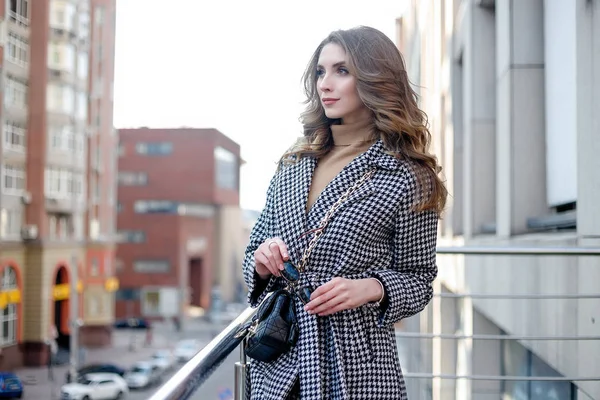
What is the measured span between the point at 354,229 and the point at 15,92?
3201 cm

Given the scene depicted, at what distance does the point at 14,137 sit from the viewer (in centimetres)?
3161

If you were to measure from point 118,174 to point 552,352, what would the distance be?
52.9 metres

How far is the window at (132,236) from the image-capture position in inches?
2098

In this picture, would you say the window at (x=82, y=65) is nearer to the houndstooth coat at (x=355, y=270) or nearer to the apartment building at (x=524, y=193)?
the apartment building at (x=524, y=193)

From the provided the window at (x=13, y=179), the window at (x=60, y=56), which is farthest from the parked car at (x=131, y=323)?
the window at (x=60, y=56)

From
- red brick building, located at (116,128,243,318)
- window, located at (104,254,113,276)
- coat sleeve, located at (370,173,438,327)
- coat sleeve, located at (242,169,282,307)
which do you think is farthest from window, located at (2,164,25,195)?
coat sleeve, located at (370,173,438,327)

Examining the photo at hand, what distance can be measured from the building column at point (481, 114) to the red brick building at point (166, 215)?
44009 mm

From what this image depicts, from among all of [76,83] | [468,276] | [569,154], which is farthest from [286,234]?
[76,83]

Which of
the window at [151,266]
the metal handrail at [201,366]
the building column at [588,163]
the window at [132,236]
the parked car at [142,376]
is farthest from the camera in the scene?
the window at [132,236]

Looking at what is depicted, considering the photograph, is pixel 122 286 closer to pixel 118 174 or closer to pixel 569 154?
pixel 118 174

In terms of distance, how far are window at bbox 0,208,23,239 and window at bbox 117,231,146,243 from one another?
21.1 meters

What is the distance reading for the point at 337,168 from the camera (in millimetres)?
1852

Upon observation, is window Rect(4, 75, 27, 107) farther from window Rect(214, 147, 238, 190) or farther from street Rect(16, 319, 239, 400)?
window Rect(214, 147, 238, 190)

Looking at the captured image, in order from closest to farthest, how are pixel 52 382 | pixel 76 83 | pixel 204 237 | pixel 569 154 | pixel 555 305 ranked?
pixel 555 305 < pixel 569 154 < pixel 52 382 < pixel 76 83 < pixel 204 237
